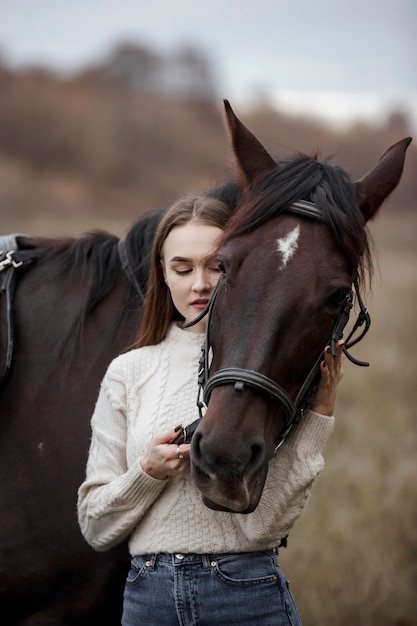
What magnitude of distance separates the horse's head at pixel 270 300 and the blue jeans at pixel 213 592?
26 cm

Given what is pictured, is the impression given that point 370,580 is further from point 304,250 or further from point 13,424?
point 304,250

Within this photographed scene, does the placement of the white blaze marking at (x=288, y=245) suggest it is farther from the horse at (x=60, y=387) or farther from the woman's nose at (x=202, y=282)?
the woman's nose at (x=202, y=282)

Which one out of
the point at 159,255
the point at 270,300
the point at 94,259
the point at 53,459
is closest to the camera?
the point at 270,300

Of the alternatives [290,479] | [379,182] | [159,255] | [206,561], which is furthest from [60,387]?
[379,182]

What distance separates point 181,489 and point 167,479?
0.07 metres

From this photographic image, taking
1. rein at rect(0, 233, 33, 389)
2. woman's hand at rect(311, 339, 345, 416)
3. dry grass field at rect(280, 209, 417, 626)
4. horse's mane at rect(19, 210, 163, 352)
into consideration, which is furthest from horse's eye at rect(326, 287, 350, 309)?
rein at rect(0, 233, 33, 389)

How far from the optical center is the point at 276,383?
2051 millimetres

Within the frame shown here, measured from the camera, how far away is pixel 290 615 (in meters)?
2.25

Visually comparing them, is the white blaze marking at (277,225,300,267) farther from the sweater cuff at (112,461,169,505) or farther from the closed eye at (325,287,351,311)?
the sweater cuff at (112,461,169,505)

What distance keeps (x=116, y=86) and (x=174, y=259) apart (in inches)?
1367

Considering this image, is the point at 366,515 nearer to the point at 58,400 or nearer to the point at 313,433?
the point at 58,400

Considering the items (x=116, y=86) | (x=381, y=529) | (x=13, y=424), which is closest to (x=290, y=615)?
(x=13, y=424)

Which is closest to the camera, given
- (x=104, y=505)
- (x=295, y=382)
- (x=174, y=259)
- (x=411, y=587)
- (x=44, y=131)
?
(x=295, y=382)

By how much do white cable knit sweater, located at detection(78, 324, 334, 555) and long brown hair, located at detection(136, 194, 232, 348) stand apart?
2.3 inches
